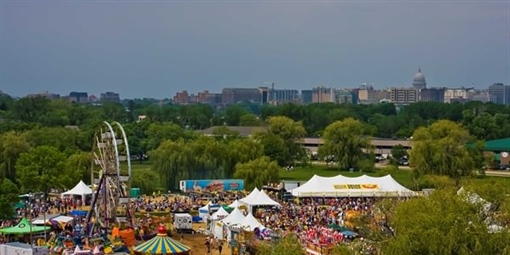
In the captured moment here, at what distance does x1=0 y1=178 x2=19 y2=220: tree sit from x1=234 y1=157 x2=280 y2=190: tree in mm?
16709

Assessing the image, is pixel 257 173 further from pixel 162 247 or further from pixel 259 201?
pixel 162 247

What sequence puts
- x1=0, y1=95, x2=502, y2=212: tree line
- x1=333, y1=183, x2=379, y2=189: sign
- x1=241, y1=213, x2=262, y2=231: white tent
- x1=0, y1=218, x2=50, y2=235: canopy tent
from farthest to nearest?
x1=0, y1=95, x2=502, y2=212: tree line → x1=333, y1=183, x2=379, y2=189: sign → x1=241, y1=213, x2=262, y2=231: white tent → x1=0, y1=218, x2=50, y2=235: canopy tent

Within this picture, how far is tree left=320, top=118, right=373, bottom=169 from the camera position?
70.2 meters

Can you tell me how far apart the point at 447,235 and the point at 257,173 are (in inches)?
1254

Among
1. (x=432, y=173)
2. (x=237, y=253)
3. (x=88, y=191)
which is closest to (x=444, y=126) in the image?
(x=432, y=173)

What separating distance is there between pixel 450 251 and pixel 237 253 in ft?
41.0

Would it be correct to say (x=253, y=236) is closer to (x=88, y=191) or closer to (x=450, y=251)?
(x=450, y=251)

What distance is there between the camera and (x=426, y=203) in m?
23.1

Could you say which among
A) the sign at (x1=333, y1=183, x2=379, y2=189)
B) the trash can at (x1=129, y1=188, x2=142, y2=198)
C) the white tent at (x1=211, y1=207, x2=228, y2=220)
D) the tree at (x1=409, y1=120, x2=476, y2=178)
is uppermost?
the tree at (x1=409, y1=120, x2=476, y2=178)

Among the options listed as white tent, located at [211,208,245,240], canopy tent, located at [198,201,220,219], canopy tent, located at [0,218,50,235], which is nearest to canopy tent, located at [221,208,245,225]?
white tent, located at [211,208,245,240]

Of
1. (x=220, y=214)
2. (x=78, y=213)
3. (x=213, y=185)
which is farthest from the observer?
(x=213, y=185)

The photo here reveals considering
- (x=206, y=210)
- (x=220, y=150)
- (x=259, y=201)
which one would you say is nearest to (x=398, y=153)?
(x=220, y=150)

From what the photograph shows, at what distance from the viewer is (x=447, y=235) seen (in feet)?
66.4

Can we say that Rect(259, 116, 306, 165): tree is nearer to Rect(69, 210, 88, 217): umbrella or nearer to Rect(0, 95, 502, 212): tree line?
Rect(0, 95, 502, 212): tree line
